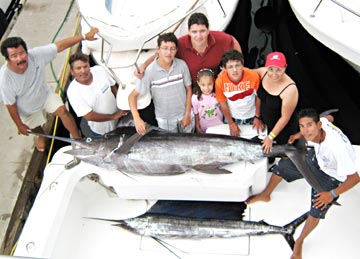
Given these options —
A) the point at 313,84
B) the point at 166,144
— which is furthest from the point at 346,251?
the point at 313,84

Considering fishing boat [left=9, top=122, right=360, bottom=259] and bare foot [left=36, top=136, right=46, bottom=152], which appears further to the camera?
bare foot [left=36, top=136, right=46, bottom=152]

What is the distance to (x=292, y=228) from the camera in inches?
106

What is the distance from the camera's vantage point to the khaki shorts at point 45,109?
131 inches

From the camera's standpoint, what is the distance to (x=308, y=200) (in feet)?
9.25

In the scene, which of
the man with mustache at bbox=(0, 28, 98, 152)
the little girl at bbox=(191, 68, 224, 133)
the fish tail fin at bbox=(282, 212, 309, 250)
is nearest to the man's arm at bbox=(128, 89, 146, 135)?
the little girl at bbox=(191, 68, 224, 133)

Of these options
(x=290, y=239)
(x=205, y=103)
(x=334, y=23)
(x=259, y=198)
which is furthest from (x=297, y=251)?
(x=334, y=23)

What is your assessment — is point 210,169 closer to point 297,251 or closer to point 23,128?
point 297,251

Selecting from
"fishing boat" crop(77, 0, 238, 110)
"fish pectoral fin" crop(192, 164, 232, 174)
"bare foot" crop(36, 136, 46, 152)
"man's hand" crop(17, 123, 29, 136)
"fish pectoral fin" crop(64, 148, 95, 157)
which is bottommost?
"bare foot" crop(36, 136, 46, 152)

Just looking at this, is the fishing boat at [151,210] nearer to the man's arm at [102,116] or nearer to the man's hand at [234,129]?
the man's hand at [234,129]

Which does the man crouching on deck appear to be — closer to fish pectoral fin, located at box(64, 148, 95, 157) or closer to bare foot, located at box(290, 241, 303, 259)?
bare foot, located at box(290, 241, 303, 259)

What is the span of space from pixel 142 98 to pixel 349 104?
2031 mm

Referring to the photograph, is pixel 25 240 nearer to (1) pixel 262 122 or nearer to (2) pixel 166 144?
(2) pixel 166 144

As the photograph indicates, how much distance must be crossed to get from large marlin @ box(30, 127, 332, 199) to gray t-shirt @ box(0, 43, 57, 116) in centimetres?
58

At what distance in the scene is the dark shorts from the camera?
2.38 m
